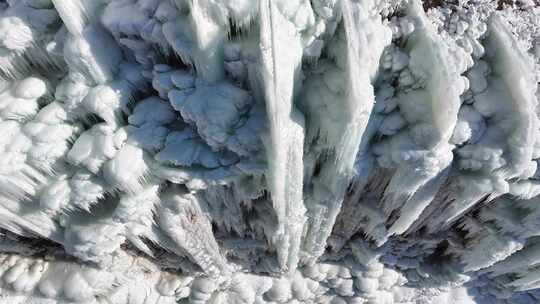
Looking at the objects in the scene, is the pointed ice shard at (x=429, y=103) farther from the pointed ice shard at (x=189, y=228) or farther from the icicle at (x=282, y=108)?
the pointed ice shard at (x=189, y=228)

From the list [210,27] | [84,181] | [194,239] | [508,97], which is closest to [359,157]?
[508,97]

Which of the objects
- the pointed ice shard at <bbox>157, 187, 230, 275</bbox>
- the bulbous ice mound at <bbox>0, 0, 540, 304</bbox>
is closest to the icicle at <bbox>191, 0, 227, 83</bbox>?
the bulbous ice mound at <bbox>0, 0, 540, 304</bbox>

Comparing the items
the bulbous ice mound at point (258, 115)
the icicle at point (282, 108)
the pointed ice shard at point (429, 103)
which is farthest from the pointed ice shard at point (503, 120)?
the icicle at point (282, 108)

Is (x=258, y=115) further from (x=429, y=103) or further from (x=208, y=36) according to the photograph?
(x=429, y=103)

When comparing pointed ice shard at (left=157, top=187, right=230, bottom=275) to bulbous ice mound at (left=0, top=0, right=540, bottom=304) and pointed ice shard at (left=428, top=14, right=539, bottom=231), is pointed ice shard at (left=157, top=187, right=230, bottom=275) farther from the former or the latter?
pointed ice shard at (left=428, top=14, right=539, bottom=231)

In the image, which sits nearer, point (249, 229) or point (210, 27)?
point (210, 27)

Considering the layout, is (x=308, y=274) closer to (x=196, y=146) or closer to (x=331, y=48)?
(x=196, y=146)

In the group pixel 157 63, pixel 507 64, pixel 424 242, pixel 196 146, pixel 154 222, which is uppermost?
pixel 507 64

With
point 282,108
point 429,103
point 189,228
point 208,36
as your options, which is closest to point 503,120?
point 429,103
